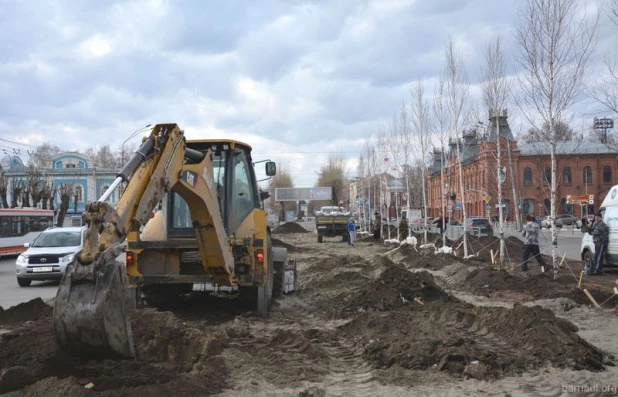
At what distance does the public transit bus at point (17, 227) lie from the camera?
32.0 metres

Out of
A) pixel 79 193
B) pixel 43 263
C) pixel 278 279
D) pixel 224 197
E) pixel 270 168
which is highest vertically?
pixel 79 193

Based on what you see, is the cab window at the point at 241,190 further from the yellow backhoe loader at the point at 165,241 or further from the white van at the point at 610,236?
the white van at the point at 610,236

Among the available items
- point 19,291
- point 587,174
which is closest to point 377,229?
point 19,291

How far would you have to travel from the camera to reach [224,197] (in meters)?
9.59

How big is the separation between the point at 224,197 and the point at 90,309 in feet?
15.3

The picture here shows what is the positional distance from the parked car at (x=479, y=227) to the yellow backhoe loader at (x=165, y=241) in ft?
88.3

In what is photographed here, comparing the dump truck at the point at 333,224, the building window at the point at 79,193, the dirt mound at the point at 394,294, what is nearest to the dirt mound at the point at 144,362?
the dirt mound at the point at 394,294

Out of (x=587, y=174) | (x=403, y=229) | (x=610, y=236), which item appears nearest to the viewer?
(x=610, y=236)

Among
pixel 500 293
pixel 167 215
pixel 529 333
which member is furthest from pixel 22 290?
pixel 529 333

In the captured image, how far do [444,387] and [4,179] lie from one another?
48382 millimetres

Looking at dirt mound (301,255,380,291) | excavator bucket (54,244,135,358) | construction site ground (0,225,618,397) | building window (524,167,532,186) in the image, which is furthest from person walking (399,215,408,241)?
building window (524,167,532,186)

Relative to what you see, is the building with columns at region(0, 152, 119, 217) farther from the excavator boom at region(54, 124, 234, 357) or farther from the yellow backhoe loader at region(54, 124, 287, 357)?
the excavator boom at region(54, 124, 234, 357)

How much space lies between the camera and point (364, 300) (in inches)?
447

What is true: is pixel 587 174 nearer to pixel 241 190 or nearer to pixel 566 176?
pixel 566 176
